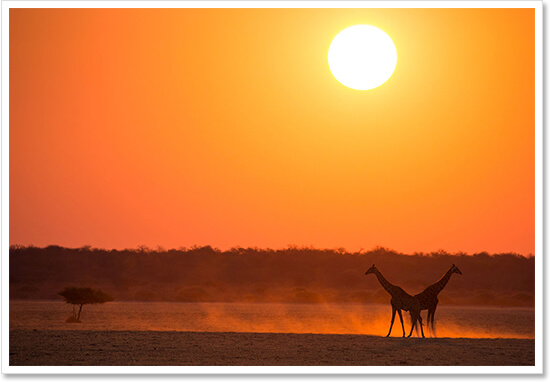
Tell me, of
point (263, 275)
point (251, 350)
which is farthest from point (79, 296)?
point (263, 275)

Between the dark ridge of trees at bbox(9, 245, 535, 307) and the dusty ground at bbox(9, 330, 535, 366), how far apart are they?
116 ft

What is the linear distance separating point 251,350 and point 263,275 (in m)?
53.7

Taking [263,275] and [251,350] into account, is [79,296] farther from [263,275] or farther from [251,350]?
[263,275]

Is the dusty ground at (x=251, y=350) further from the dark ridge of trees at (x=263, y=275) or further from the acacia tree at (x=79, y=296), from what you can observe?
the dark ridge of trees at (x=263, y=275)

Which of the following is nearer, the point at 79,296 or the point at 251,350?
the point at 251,350

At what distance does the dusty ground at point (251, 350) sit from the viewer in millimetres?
20109

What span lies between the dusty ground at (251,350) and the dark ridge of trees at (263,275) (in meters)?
35.3

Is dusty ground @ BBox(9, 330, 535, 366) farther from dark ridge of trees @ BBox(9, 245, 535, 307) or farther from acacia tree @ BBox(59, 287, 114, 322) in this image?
dark ridge of trees @ BBox(9, 245, 535, 307)

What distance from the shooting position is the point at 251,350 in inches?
831

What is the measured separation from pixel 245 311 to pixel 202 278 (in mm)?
25782

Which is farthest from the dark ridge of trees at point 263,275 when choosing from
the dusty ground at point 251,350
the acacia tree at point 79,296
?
the dusty ground at point 251,350

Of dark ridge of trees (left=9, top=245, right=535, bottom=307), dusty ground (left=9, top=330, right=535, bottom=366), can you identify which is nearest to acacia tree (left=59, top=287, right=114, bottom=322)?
dusty ground (left=9, top=330, right=535, bottom=366)
